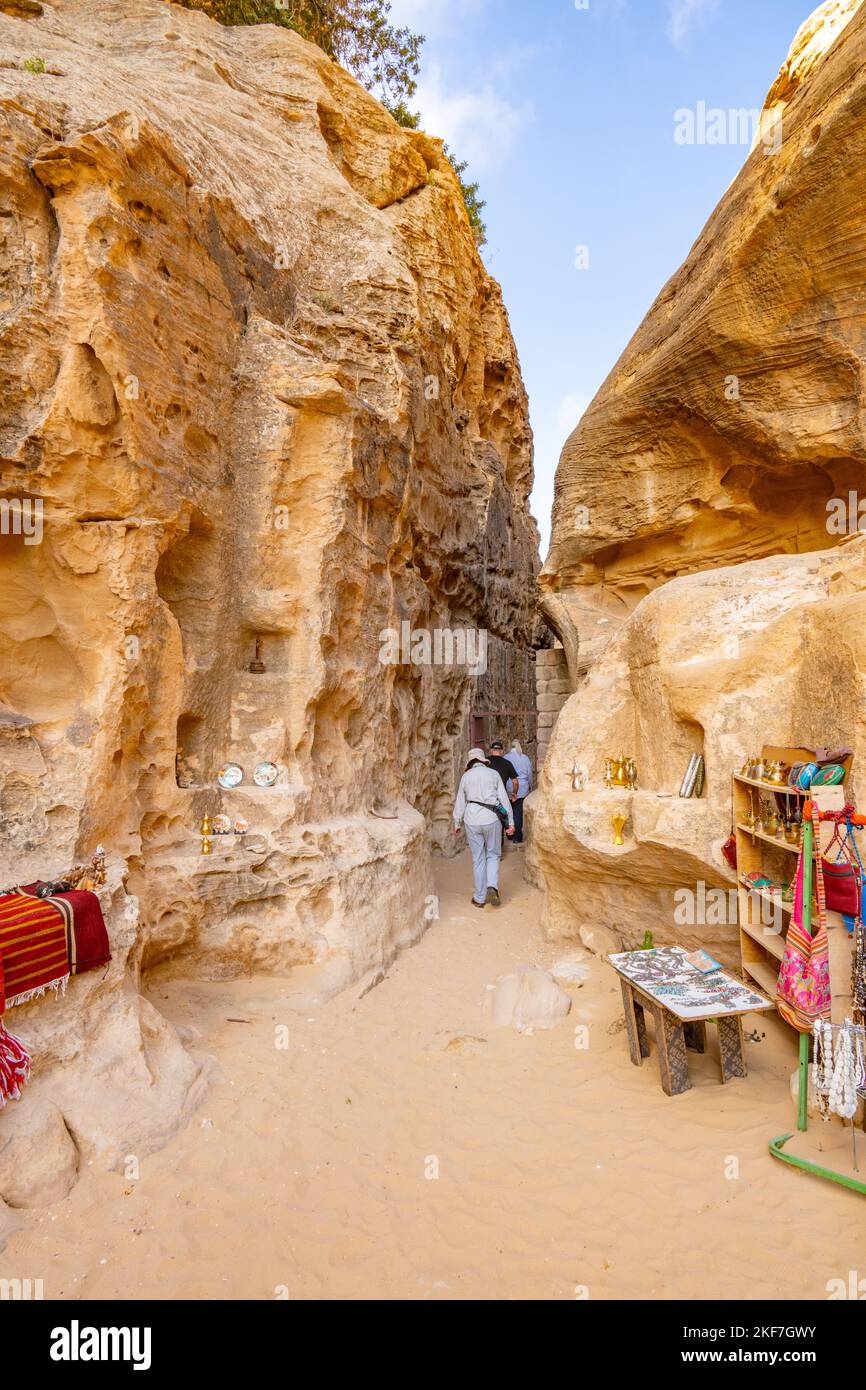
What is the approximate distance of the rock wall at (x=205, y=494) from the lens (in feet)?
16.6

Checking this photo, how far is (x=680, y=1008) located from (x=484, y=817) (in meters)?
4.29

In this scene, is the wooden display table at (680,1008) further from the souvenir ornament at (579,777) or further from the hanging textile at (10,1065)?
the hanging textile at (10,1065)

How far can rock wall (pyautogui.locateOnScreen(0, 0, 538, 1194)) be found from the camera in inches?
200

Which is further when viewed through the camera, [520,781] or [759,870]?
[520,781]

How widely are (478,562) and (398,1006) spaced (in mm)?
8781

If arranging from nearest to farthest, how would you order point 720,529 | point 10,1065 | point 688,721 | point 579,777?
point 10,1065, point 688,721, point 579,777, point 720,529

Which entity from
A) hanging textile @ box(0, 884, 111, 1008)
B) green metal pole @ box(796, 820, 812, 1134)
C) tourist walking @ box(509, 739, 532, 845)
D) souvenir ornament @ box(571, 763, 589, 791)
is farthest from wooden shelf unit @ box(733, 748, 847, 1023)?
tourist walking @ box(509, 739, 532, 845)

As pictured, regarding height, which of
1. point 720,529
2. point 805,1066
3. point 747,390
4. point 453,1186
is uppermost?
point 747,390

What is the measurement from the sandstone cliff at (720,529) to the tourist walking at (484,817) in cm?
132

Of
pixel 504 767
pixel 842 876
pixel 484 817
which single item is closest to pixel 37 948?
pixel 842 876

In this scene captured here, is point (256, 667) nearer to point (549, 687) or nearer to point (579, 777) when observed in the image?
point (579, 777)

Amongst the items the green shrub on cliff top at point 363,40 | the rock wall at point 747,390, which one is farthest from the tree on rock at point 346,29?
the rock wall at point 747,390

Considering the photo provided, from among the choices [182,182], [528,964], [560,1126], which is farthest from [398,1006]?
[182,182]

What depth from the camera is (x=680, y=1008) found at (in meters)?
4.03
